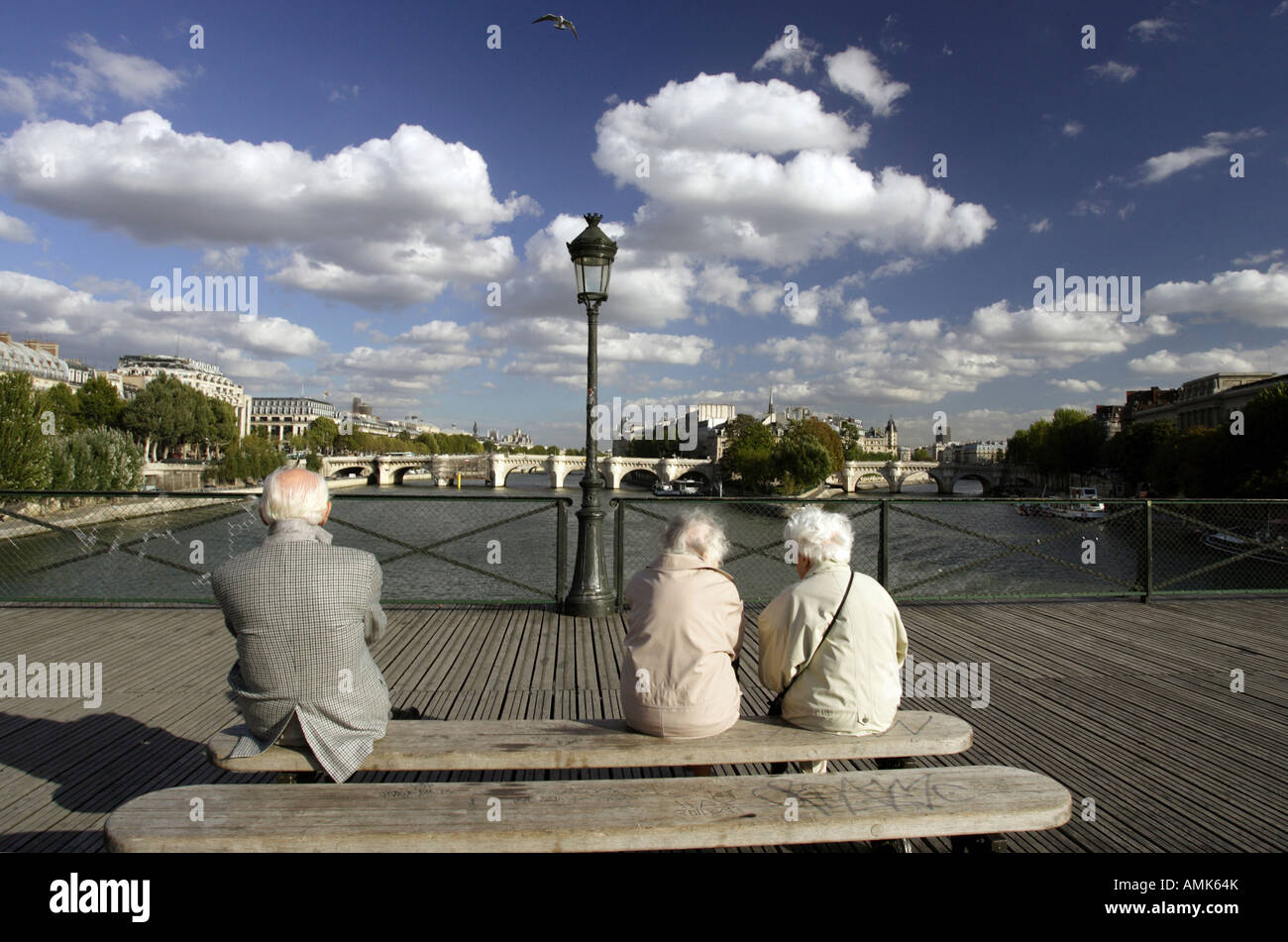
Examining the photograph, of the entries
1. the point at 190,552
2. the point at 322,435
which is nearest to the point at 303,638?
the point at 190,552

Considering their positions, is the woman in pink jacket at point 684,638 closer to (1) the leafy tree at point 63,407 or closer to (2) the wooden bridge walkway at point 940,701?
(2) the wooden bridge walkway at point 940,701

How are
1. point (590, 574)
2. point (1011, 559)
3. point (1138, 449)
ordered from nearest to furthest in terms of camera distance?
1. point (590, 574)
2. point (1011, 559)
3. point (1138, 449)

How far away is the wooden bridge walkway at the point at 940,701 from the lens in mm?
3342

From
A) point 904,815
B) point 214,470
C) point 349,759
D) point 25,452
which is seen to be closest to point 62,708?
point 349,759

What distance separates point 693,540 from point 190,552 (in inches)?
Answer: 467

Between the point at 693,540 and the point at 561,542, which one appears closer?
the point at 693,540

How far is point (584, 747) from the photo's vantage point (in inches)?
110

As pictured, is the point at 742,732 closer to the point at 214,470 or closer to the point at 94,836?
the point at 94,836

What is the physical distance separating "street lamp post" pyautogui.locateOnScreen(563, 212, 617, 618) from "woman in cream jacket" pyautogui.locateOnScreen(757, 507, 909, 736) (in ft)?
13.9

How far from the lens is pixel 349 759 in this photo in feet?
8.79

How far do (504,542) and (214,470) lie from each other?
49844 mm

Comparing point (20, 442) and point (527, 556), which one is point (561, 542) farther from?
point (20, 442)

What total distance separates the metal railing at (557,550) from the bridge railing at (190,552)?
4 centimetres

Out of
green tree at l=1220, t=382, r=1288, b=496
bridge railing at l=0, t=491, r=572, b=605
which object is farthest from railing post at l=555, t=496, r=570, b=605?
green tree at l=1220, t=382, r=1288, b=496
